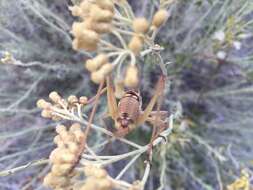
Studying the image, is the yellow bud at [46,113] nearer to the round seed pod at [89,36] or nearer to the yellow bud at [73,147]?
the yellow bud at [73,147]

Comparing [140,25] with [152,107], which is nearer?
[140,25]

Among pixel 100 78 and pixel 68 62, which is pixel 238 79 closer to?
pixel 68 62

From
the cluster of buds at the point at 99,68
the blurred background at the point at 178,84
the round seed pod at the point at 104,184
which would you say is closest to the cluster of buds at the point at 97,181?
the round seed pod at the point at 104,184

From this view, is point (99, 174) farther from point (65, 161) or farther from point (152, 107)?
point (152, 107)

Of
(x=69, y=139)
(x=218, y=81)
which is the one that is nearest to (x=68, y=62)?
(x=218, y=81)

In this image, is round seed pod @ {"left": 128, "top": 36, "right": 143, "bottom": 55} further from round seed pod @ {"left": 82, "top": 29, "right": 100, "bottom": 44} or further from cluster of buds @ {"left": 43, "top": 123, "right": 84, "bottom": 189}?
cluster of buds @ {"left": 43, "top": 123, "right": 84, "bottom": 189}

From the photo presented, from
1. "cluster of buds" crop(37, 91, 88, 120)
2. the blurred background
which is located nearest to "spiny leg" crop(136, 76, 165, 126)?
"cluster of buds" crop(37, 91, 88, 120)

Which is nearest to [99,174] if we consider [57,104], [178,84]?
[57,104]
